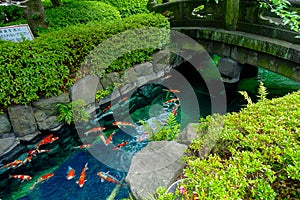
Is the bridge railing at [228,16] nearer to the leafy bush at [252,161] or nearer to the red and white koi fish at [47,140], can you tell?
the leafy bush at [252,161]

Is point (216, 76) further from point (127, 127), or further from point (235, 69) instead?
point (127, 127)

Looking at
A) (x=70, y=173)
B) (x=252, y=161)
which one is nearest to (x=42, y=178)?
(x=70, y=173)

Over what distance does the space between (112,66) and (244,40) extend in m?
3.68

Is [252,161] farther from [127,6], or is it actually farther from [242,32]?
[127,6]

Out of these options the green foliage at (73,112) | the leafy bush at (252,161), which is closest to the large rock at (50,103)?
the green foliage at (73,112)

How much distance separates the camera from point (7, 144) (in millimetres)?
5145

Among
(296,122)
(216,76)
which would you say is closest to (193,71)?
(216,76)

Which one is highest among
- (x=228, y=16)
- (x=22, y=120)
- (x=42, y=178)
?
(x=228, y=16)

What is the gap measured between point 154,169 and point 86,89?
375cm

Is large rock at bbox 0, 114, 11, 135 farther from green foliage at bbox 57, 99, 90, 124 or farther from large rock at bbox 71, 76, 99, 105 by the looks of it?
large rock at bbox 71, 76, 99, 105

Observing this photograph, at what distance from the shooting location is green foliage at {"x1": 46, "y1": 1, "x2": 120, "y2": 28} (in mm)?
7910

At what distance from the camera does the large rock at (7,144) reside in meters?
5.07

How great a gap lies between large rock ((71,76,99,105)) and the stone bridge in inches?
146

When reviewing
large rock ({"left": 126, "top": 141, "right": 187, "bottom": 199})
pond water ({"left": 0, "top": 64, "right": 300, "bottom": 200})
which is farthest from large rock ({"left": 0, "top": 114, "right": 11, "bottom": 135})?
large rock ({"left": 126, "top": 141, "right": 187, "bottom": 199})
